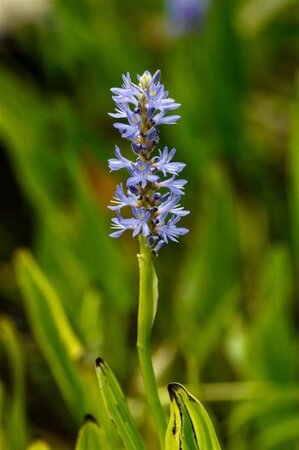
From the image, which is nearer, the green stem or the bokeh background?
the green stem

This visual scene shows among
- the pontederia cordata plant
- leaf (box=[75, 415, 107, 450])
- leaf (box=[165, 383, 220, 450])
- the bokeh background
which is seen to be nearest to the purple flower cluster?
the pontederia cordata plant

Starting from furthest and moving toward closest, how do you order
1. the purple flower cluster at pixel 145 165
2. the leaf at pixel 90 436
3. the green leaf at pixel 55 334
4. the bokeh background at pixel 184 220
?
the bokeh background at pixel 184 220, the green leaf at pixel 55 334, the leaf at pixel 90 436, the purple flower cluster at pixel 145 165

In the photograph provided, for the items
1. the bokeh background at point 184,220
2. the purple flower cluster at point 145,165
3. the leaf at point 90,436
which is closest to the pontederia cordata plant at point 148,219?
the purple flower cluster at point 145,165

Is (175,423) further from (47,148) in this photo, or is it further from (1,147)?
(1,147)

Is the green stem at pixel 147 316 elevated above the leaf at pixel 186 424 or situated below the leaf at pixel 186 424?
above

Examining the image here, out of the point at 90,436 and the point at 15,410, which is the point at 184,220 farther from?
the point at 90,436

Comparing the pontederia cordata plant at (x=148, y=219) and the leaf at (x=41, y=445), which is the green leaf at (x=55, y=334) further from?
the pontederia cordata plant at (x=148, y=219)

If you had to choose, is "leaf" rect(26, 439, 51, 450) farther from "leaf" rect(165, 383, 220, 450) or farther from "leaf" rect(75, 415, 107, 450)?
"leaf" rect(165, 383, 220, 450)
